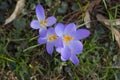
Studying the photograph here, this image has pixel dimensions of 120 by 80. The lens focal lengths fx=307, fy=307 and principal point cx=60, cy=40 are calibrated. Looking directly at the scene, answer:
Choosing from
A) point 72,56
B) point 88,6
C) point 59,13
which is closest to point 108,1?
point 88,6

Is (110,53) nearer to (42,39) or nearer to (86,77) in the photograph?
(86,77)

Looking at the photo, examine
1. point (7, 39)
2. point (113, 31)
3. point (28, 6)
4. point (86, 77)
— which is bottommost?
point (86, 77)

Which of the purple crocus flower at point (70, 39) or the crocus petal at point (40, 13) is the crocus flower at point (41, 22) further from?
the purple crocus flower at point (70, 39)

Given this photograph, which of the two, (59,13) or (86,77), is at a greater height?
(59,13)

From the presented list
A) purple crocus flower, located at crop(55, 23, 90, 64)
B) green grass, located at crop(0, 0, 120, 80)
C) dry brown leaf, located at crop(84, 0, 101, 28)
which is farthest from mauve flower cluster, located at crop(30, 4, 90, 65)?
dry brown leaf, located at crop(84, 0, 101, 28)

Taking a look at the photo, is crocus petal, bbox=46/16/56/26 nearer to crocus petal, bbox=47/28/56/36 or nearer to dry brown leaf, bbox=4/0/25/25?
crocus petal, bbox=47/28/56/36

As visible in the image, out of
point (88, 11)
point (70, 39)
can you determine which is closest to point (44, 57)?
point (70, 39)

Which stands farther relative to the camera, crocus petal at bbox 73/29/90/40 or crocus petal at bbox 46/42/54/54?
crocus petal at bbox 46/42/54/54
